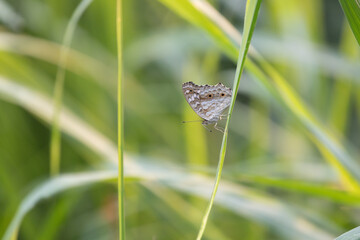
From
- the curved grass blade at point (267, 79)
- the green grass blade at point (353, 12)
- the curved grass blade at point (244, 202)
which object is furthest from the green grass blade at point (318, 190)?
the green grass blade at point (353, 12)

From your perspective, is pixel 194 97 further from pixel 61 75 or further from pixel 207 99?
pixel 61 75

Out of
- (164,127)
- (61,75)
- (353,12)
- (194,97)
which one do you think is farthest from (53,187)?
(164,127)

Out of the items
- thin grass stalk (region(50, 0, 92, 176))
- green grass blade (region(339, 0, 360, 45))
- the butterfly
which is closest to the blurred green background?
thin grass stalk (region(50, 0, 92, 176))

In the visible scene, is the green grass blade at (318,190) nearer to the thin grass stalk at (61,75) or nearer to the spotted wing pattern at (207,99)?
the spotted wing pattern at (207,99)

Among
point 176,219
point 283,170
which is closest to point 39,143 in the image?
point 176,219

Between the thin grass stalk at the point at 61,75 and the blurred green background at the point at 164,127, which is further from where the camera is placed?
the blurred green background at the point at 164,127

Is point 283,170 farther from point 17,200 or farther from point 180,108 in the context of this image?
point 17,200
